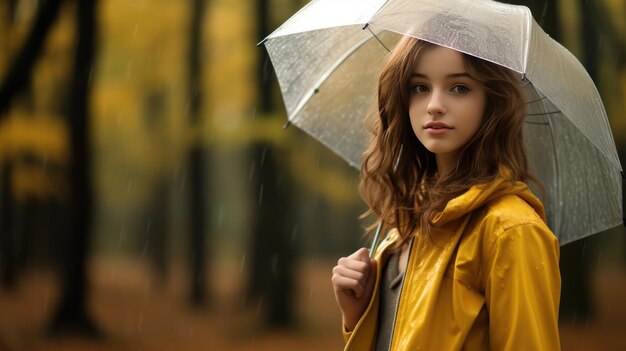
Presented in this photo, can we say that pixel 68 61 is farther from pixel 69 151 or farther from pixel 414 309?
pixel 414 309

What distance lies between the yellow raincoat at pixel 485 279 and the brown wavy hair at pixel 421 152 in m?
0.08

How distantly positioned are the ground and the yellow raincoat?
261 inches

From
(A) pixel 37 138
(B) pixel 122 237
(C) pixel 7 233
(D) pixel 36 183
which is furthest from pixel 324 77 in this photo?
(B) pixel 122 237

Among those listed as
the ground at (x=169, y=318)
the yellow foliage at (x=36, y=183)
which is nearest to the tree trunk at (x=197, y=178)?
the ground at (x=169, y=318)

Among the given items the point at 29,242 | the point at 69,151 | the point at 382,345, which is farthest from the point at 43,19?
the point at 382,345

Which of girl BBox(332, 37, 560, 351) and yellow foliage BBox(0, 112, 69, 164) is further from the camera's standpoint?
yellow foliage BBox(0, 112, 69, 164)

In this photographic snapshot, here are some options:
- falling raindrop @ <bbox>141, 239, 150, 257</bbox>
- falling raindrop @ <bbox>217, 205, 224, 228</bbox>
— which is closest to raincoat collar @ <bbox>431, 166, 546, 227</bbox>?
falling raindrop @ <bbox>141, 239, 150, 257</bbox>

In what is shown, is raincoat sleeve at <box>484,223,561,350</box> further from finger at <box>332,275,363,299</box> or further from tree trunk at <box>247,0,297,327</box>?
tree trunk at <box>247,0,297,327</box>

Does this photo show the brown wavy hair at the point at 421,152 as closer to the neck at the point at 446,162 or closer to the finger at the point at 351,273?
the neck at the point at 446,162

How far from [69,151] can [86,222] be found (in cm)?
87

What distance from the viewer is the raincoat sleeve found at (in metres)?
1.58

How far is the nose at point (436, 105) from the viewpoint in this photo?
72.6 inches

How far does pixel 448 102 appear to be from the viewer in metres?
1.86

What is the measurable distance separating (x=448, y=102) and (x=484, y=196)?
0.93 feet
